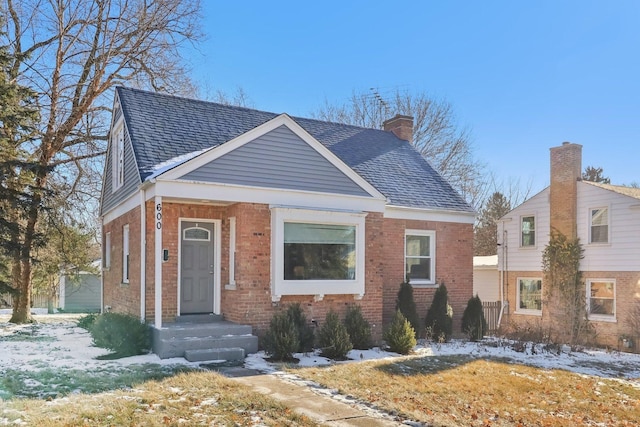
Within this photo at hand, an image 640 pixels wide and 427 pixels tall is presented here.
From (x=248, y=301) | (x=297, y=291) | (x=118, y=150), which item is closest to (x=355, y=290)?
(x=297, y=291)

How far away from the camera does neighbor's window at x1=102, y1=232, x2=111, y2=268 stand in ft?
53.5

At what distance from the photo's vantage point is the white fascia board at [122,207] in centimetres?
1226

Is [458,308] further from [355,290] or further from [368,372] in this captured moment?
[368,372]

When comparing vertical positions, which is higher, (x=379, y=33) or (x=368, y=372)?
(x=379, y=33)

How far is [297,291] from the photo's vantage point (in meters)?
11.9

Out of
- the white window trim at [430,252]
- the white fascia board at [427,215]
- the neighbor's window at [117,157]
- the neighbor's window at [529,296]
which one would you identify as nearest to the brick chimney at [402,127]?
the white fascia board at [427,215]

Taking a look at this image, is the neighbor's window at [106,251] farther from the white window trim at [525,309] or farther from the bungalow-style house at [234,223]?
the white window trim at [525,309]

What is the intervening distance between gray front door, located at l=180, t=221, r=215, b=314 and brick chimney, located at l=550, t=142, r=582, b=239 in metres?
14.8

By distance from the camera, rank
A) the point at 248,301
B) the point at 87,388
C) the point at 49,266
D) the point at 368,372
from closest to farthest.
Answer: the point at 87,388 → the point at 368,372 → the point at 248,301 → the point at 49,266

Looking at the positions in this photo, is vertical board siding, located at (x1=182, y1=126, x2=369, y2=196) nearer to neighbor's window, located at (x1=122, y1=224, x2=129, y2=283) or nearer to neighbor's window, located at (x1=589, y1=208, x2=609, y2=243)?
neighbor's window, located at (x1=122, y1=224, x2=129, y2=283)

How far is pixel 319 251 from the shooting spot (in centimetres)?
1235

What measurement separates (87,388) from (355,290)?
21.7ft

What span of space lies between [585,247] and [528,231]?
112 inches

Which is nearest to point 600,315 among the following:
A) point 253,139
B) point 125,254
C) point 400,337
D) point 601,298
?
point 601,298
